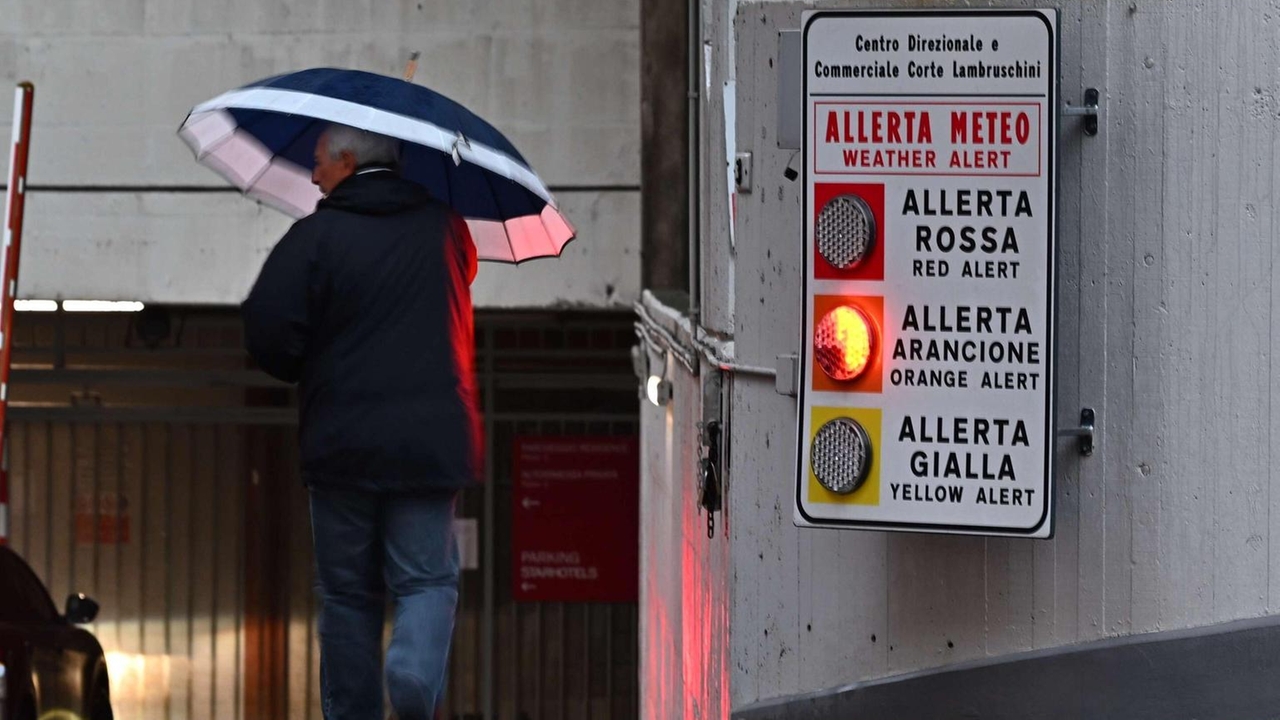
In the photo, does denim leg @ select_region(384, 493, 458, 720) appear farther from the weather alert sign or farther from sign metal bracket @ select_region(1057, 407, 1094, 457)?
sign metal bracket @ select_region(1057, 407, 1094, 457)

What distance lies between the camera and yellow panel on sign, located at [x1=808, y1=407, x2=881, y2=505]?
11.2ft

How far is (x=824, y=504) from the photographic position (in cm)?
344

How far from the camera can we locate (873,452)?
3.40 meters

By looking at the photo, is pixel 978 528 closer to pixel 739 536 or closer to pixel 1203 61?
pixel 739 536

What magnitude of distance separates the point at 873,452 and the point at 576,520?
10.2 m

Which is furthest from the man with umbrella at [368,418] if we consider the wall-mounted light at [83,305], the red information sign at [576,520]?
the red information sign at [576,520]

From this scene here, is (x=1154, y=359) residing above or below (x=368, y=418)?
above

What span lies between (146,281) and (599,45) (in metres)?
3.20

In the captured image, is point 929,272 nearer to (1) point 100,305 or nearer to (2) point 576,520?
(1) point 100,305

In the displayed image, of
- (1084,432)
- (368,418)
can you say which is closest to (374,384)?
(368,418)

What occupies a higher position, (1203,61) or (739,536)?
(1203,61)

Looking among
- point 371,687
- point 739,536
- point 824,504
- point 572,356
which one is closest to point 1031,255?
point 824,504

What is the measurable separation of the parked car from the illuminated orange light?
5.98m

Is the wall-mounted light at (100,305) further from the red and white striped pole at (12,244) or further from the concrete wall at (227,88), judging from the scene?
the red and white striped pole at (12,244)
